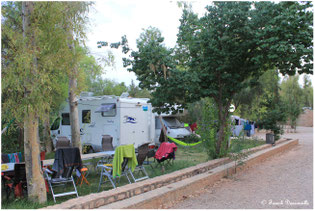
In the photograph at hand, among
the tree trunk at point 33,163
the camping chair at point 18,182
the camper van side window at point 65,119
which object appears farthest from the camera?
the camper van side window at point 65,119

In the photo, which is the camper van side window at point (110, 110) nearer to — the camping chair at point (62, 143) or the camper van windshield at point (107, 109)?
the camper van windshield at point (107, 109)

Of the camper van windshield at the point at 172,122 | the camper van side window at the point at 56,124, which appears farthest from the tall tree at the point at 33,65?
the camper van windshield at the point at 172,122

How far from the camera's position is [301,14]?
21.8ft

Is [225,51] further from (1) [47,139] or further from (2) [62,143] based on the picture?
(1) [47,139]

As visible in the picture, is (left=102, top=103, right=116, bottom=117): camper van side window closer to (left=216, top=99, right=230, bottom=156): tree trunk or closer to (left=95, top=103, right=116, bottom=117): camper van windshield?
(left=95, top=103, right=116, bottom=117): camper van windshield

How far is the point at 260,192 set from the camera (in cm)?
554

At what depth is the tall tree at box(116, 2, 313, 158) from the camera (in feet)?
21.8

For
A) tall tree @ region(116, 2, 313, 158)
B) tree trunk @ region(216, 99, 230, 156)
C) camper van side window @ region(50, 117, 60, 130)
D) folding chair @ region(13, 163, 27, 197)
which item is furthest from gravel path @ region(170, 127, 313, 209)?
camper van side window @ region(50, 117, 60, 130)

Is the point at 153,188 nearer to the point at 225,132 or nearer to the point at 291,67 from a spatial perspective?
the point at 225,132

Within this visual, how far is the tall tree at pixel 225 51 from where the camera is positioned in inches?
261

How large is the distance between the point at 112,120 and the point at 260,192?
6.46 meters

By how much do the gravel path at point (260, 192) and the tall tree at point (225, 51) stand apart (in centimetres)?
176

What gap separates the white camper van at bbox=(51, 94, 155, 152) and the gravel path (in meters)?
4.93

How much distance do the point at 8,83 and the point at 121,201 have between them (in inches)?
94.7
